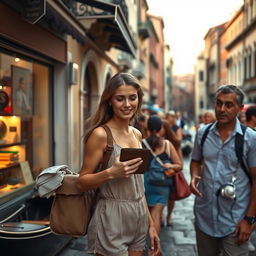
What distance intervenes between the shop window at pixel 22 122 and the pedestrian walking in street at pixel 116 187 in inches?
113

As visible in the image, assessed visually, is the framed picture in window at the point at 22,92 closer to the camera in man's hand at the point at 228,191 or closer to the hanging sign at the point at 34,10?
the hanging sign at the point at 34,10

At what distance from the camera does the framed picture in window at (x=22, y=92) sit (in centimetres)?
553

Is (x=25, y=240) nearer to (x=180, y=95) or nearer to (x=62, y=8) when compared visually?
(x=62, y=8)

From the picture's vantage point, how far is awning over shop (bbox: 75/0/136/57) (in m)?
6.75

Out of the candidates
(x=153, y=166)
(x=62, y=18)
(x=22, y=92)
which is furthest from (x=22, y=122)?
(x=153, y=166)

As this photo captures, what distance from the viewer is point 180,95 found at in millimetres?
112375

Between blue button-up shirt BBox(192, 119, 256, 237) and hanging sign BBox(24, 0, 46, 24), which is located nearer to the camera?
blue button-up shirt BBox(192, 119, 256, 237)

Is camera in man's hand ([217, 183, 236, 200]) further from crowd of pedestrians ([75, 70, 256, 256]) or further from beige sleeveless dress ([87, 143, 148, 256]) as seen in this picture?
beige sleeveless dress ([87, 143, 148, 256])

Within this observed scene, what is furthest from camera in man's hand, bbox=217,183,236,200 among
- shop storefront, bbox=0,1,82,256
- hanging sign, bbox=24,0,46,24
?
hanging sign, bbox=24,0,46,24

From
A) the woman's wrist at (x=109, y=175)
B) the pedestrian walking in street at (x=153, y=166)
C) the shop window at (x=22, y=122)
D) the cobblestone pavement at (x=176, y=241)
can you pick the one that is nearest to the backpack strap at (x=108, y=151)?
the woman's wrist at (x=109, y=175)

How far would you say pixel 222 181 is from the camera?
2838mm

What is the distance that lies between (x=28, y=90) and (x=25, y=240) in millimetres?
3100

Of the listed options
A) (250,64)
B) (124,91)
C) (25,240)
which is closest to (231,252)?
(124,91)

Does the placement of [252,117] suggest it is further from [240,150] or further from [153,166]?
[240,150]
